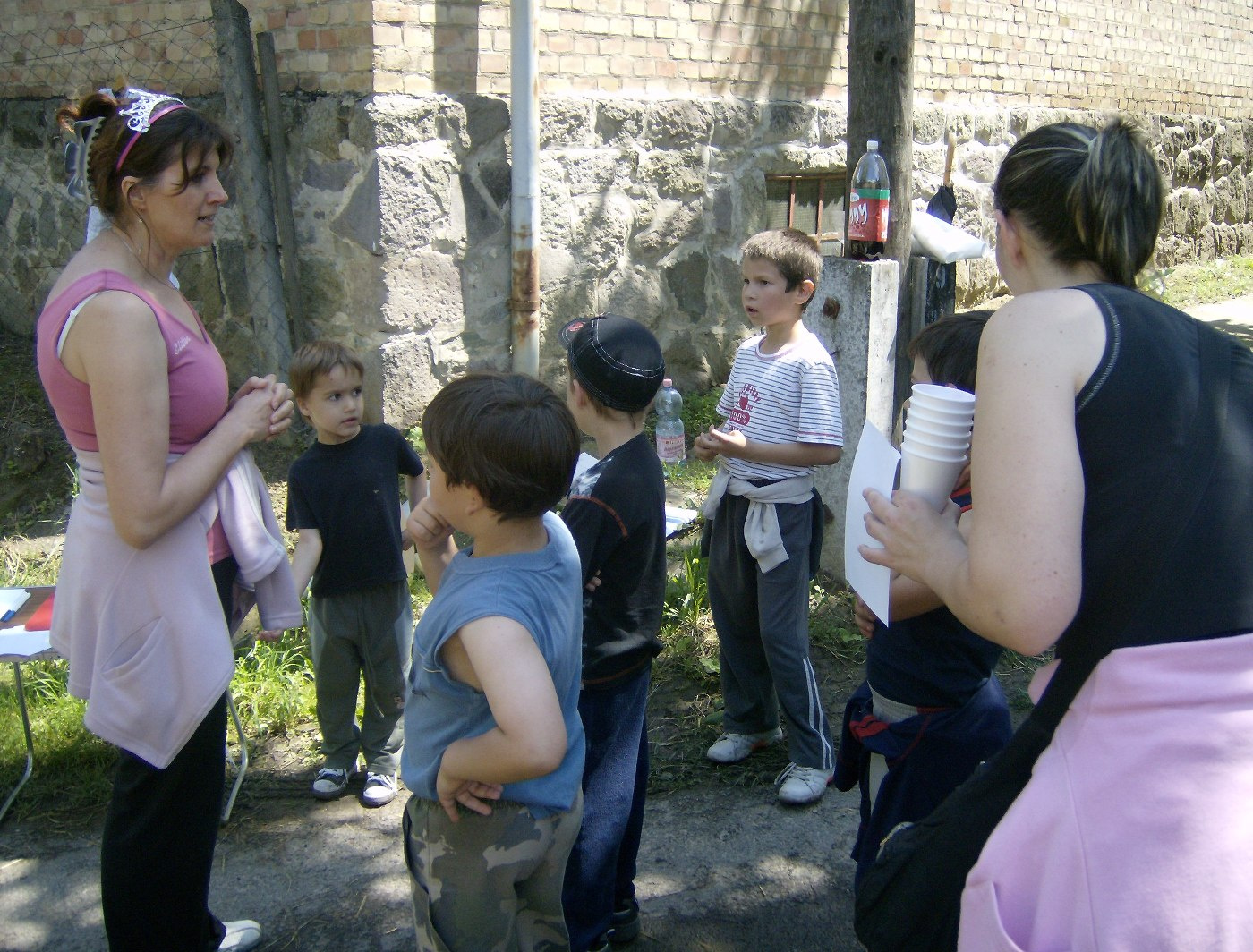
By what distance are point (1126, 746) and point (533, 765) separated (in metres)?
0.85

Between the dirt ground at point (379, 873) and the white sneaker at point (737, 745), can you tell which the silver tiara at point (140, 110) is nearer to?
the dirt ground at point (379, 873)

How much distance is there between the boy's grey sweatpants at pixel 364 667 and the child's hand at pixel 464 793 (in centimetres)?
138

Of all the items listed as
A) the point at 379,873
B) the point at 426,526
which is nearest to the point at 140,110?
the point at 426,526

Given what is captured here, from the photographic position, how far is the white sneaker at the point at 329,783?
3.25 m

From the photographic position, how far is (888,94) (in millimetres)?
4504

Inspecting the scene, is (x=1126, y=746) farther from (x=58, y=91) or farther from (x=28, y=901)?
(x=58, y=91)

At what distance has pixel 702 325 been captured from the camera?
6.66m

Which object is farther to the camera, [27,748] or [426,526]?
[27,748]

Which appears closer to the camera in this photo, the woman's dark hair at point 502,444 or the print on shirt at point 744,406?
the woman's dark hair at point 502,444

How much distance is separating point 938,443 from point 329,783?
7.76ft

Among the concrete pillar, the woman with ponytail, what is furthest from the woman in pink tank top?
the concrete pillar

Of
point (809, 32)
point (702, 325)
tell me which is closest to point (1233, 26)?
point (809, 32)

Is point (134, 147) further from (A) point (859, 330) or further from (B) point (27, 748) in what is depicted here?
(A) point (859, 330)

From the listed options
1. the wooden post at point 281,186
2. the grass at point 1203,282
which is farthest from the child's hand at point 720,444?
the grass at point 1203,282
